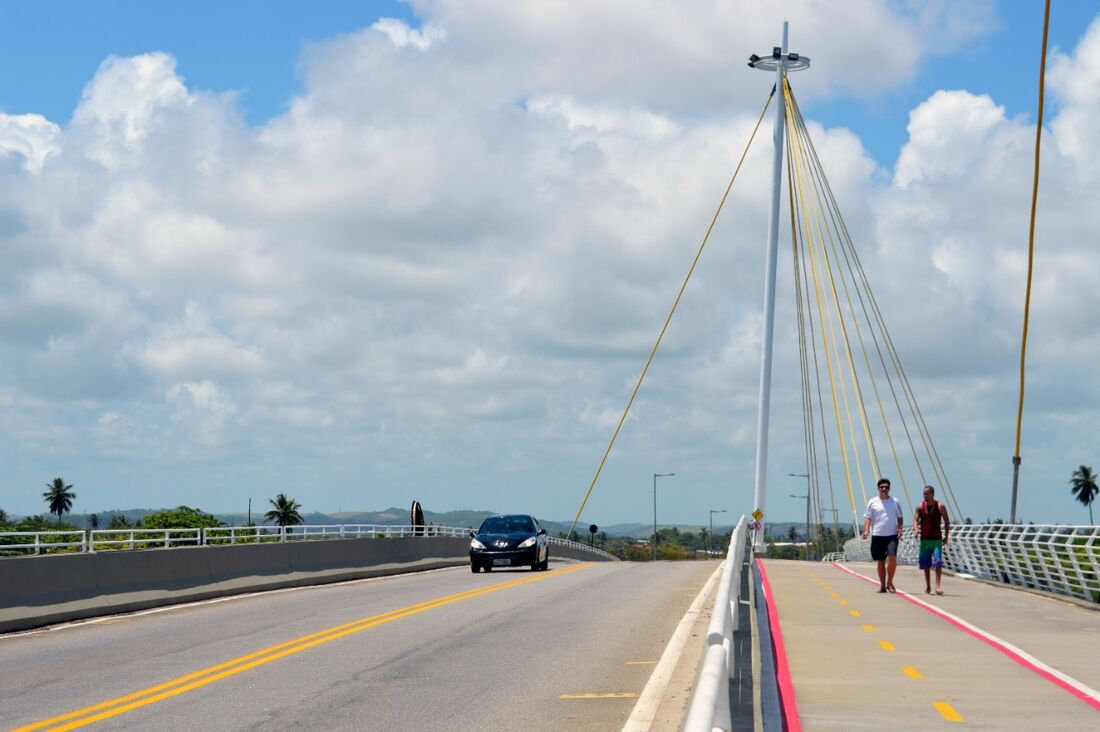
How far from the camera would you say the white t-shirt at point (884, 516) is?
2342 cm

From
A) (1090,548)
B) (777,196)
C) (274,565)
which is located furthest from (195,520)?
(1090,548)

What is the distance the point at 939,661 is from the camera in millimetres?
13523

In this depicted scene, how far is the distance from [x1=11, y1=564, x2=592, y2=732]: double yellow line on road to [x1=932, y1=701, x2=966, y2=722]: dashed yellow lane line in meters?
6.06

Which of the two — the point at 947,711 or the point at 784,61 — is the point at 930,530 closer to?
the point at 947,711

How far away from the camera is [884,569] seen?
77.2 ft

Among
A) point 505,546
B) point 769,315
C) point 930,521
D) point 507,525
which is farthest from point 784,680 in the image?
point 769,315

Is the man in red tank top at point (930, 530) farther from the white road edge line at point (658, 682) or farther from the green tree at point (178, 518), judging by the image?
the green tree at point (178, 518)

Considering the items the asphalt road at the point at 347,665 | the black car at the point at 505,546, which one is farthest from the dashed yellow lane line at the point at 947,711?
the black car at the point at 505,546

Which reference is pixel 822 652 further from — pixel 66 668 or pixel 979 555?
pixel 979 555

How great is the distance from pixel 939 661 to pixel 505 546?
21.9 meters

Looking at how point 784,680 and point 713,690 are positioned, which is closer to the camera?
point 713,690

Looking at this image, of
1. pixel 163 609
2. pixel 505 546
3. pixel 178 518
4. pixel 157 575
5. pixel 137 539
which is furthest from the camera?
pixel 178 518

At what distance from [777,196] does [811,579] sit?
1101 inches

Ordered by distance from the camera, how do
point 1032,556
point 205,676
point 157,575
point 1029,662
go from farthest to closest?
point 1032,556 → point 157,575 → point 1029,662 → point 205,676
